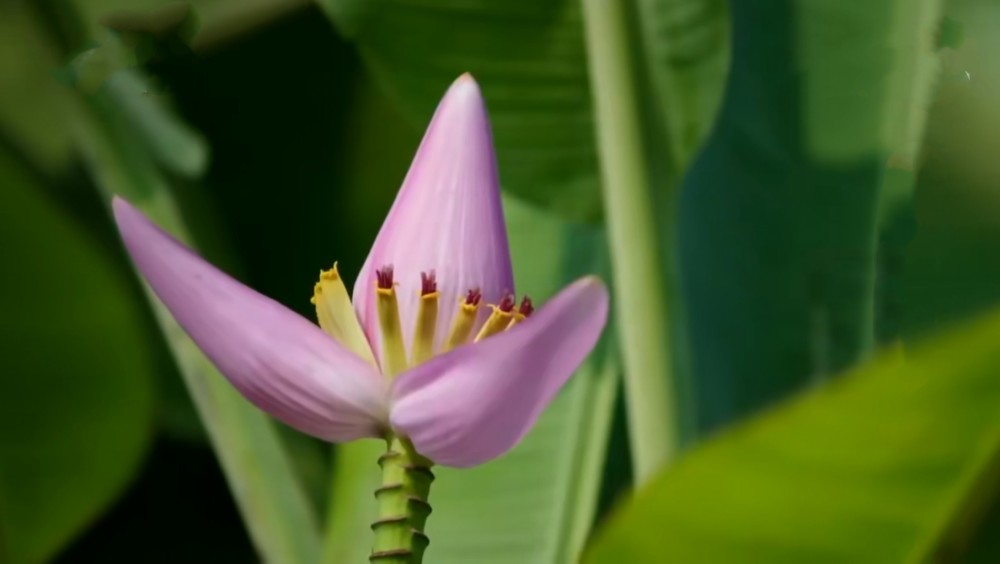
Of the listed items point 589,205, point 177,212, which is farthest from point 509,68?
point 177,212

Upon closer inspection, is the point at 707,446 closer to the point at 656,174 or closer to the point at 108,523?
the point at 656,174

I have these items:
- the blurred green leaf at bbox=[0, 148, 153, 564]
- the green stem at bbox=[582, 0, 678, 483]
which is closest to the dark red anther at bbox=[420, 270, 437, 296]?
the green stem at bbox=[582, 0, 678, 483]

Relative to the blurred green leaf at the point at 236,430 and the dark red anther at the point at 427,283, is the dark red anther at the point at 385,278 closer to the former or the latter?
the dark red anther at the point at 427,283

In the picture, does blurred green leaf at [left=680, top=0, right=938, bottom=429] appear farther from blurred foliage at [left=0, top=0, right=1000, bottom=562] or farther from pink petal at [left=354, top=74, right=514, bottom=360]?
pink petal at [left=354, top=74, right=514, bottom=360]

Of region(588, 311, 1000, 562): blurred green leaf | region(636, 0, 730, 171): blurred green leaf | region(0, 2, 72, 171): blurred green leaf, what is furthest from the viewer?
region(0, 2, 72, 171): blurred green leaf

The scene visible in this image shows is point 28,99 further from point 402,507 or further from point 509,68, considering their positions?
point 402,507

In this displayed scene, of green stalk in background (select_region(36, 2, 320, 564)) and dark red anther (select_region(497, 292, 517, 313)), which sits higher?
green stalk in background (select_region(36, 2, 320, 564))
